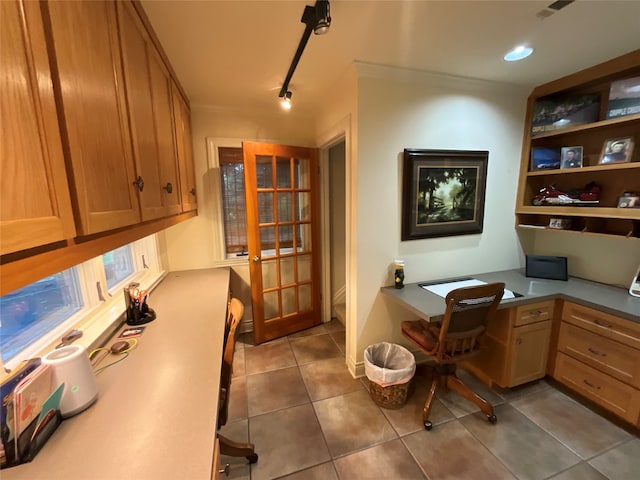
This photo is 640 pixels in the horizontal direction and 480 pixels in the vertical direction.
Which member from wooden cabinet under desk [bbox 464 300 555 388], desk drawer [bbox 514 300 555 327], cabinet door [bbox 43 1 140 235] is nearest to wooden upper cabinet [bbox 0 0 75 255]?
cabinet door [bbox 43 1 140 235]

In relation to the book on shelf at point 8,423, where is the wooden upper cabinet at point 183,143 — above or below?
above

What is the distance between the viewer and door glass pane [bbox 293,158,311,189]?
2.76 m

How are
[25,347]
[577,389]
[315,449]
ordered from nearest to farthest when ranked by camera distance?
[25,347]
[315,449]
[577,389]

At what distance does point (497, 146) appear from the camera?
2295 millimetres

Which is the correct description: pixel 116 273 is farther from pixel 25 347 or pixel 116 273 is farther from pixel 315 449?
pixel 315 449

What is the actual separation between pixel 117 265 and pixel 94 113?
1.51m

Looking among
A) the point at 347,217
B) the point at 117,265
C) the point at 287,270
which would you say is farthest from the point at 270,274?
the point at 117,265

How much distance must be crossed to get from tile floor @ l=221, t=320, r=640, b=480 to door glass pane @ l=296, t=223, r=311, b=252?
1.31 metres

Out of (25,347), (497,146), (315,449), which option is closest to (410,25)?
(497,146)

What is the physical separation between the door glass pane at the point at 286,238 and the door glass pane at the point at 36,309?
1715mm

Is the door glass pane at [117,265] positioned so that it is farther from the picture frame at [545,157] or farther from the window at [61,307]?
the picture frame at [545,157]

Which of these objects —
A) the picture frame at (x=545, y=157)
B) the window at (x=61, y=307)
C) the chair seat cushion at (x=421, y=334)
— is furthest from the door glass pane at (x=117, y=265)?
the picture frame at (x=545, y=157)

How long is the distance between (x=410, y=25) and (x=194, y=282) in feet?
8.11

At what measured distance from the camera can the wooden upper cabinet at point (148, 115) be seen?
108 centimetres
